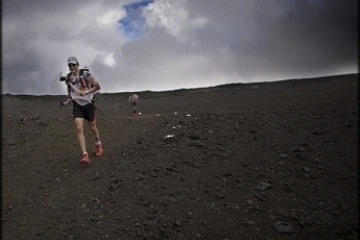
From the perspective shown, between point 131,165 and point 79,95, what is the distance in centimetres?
158

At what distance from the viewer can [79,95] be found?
638 centimetres

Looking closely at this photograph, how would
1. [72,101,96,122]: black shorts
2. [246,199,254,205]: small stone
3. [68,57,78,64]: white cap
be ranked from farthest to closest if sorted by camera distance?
[72,101,96,122]: black shorts, [68,57,78,64]: white cap, [246,199,254,205]: small stone

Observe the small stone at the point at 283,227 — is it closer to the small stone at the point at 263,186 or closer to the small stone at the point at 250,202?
the small stone at the point at 250,202

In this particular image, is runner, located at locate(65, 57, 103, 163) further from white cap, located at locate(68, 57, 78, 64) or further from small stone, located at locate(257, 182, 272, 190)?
small stone, located at locate(257, 182, 272, 190)

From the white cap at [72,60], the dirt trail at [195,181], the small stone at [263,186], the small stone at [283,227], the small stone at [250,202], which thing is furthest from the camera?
the white cap at [72,60]

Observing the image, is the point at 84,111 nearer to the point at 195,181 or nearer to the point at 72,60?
the point at 72,60

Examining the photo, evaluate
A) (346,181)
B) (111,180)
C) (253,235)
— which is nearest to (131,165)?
(111,180)

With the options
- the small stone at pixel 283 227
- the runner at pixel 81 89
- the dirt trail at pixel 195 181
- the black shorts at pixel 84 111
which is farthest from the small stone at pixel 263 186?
the black shorts at pixel 84 111

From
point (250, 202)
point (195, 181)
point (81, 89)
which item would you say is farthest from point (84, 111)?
point (250, 202)

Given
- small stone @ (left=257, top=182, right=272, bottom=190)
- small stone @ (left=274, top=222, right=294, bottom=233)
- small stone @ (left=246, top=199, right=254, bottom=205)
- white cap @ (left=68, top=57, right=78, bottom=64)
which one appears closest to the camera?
small stone @ (left=274, top=222, right=294, bottom=233)

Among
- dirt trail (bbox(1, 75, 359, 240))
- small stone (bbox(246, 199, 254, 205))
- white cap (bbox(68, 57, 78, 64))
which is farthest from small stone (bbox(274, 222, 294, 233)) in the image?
white cap (bbox(68, 57, 78, 64))

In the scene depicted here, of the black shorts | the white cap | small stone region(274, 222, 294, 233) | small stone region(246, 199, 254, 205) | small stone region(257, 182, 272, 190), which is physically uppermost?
the white cap

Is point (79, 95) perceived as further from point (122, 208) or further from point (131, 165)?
point (122, 208)

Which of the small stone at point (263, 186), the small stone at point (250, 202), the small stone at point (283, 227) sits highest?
the small stone at point (263, 186)
